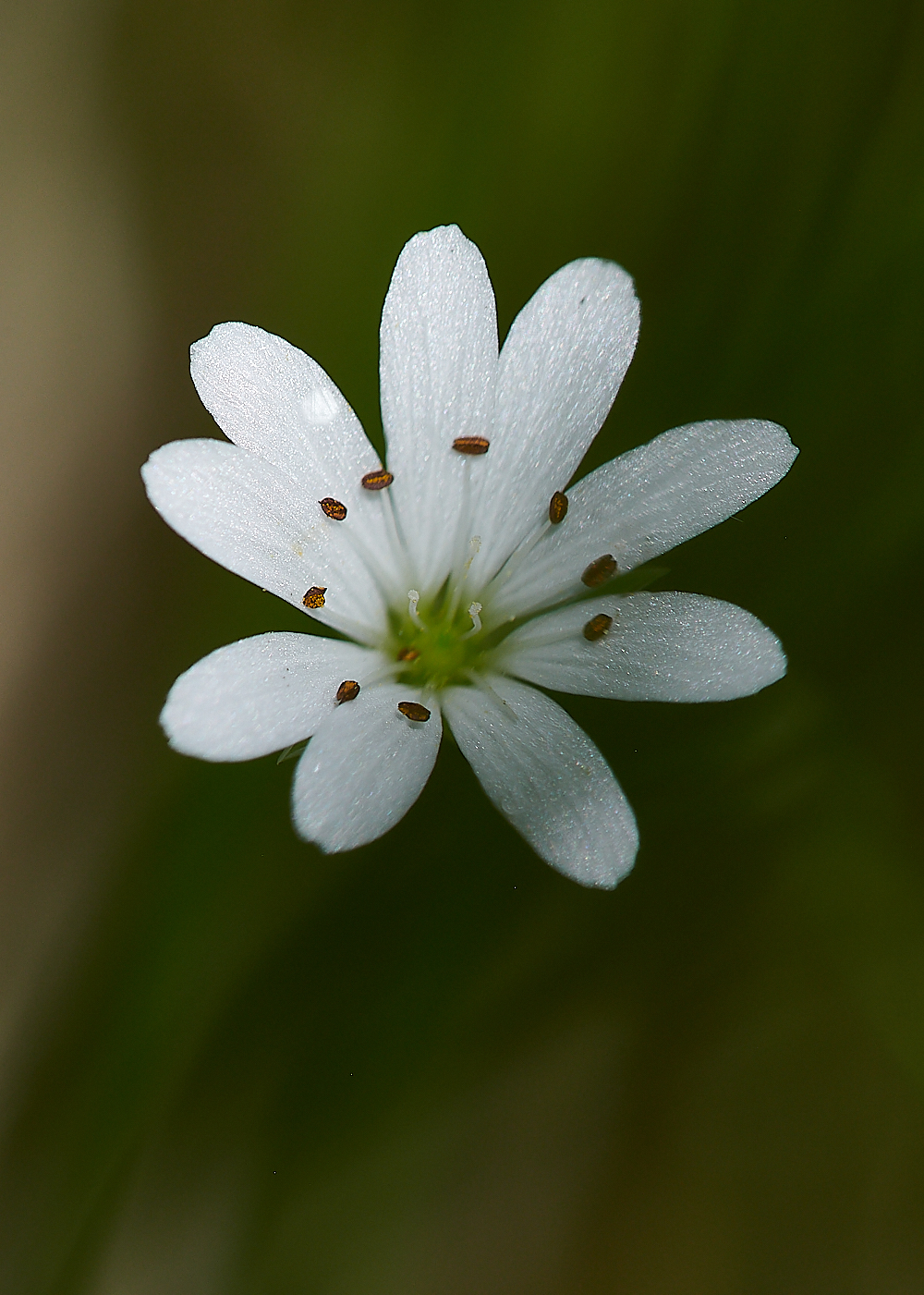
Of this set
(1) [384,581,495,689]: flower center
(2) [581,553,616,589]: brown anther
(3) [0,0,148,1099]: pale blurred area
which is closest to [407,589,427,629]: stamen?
(1) [384,581,495,689]: flower center

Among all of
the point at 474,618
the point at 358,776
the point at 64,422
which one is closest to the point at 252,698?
the point at 358,776

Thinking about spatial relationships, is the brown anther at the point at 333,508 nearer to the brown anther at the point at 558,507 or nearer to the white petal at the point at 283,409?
the white petal at the point at 283,409

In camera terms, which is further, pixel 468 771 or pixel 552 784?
pixel 468 771

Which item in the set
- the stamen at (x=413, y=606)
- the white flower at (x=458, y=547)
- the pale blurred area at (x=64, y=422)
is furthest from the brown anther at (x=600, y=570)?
the pale blurred area at (x=64, y=422)

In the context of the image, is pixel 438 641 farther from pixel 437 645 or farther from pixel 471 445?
pixel 471 445

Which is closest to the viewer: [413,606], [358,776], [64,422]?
[358,776]

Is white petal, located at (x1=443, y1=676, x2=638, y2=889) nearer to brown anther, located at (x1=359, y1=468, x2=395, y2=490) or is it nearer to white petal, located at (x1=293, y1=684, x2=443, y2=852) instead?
white petal, located at (x1=293, y1=684, x2=443, y2=852)
